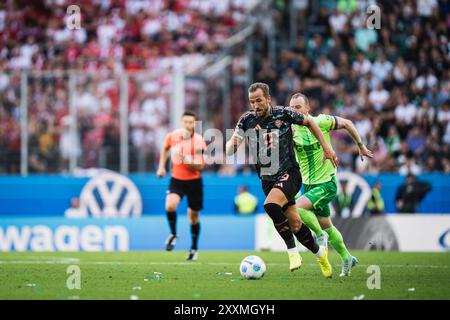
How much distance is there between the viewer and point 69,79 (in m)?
22.5

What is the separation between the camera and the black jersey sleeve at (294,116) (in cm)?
1147

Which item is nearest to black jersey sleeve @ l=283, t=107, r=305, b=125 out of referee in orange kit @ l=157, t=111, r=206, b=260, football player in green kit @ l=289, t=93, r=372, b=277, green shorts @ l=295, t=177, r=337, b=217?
football player in green kit @ l=289, t=93, r=372, b=277

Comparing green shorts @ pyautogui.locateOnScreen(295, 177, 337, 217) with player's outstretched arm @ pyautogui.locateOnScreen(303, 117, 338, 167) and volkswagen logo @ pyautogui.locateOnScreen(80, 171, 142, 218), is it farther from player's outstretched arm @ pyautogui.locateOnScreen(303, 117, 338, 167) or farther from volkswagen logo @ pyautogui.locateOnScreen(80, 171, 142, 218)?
volkswagen logo @ pyautogui.locateOnScreen(80, 171, 142, 218)

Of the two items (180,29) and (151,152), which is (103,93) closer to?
(151,152)

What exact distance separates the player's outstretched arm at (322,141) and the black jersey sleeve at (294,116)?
0.23 ft

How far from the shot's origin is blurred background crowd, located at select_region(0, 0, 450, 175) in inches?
891

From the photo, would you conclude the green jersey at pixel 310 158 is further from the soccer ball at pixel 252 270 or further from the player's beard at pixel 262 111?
the soccer ball at pixel 252 270

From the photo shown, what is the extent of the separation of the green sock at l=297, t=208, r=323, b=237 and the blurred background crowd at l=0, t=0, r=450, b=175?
10.9 metres

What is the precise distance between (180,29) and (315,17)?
4154 mm

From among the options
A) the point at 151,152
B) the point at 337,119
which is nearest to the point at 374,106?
the point at 151,152

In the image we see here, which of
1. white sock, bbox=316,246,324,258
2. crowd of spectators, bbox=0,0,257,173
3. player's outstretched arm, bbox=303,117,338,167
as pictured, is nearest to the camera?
player's outstretched arm, bbox=303,117,338,167

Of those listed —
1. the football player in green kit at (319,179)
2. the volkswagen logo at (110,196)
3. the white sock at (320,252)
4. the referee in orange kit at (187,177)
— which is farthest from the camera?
the volkswagen logo at (110,196)

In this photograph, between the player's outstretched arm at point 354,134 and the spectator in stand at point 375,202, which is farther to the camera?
the spectator in stand at point 375,202

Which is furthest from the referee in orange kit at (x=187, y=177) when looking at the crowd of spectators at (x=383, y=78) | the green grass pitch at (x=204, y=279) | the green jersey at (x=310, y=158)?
the crowd of spectators at (x=383, y=78)
